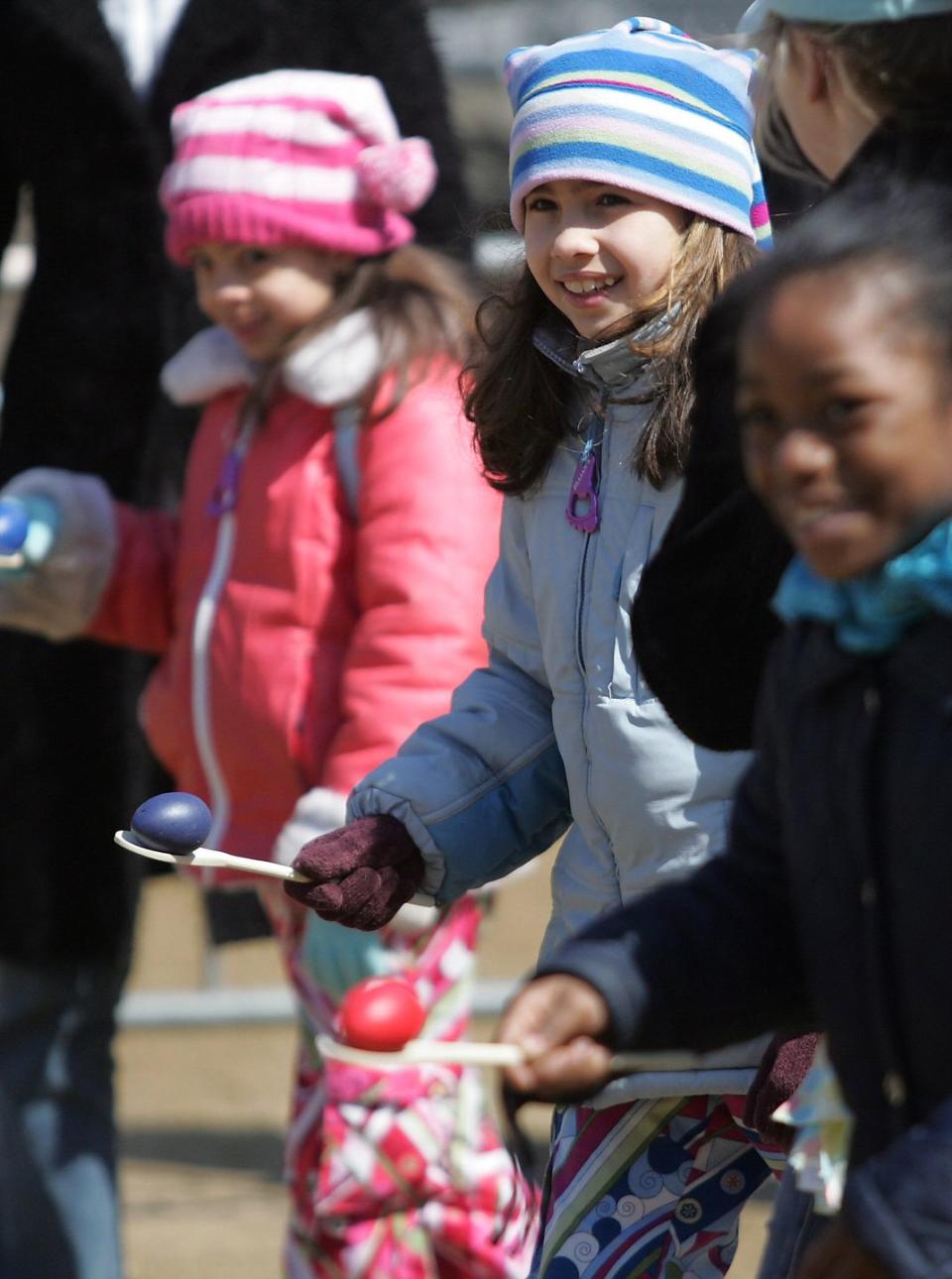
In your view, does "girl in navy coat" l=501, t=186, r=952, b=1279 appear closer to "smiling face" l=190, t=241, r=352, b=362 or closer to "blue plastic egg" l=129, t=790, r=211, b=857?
"blue plastic egg" l=129, t=790, r=211, b=857

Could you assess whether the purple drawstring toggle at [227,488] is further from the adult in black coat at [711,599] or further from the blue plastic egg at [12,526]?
the adult in black coat at [711,599]

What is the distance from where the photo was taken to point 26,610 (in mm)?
3215

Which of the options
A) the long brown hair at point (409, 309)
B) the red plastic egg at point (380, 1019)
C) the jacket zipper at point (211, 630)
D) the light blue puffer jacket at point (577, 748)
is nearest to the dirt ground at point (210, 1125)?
the jacket zipper at point (211, 630)

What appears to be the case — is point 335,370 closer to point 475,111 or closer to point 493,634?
point 493,634

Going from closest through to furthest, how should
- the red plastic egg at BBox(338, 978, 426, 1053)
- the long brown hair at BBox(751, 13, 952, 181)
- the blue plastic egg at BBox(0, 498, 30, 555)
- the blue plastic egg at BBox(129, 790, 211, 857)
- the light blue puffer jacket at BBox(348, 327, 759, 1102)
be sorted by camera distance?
the red plastic egg at BBox(338, 978, 426, 1053)
the long brown hair at BBox(751, 13, 952, 181)
the blue plastic egg at BBox(129, 790, 211, 857)
the light blue puffer jacket at BBox(348, 327, 759, 1102)
the blue plastic egg at BBox(0, 498, 30, 555)

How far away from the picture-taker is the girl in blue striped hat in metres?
2.13

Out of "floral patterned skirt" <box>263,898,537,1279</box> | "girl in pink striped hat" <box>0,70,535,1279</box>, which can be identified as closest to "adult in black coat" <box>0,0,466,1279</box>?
"girl in pink striped hat" <box>0,70,535,1279</box>

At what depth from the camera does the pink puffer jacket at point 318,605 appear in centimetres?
283

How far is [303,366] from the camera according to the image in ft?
9.72

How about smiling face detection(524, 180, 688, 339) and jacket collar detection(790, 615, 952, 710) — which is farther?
smiling face detection(524, 180, 688, 339)

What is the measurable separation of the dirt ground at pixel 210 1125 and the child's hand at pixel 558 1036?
80.5 inches

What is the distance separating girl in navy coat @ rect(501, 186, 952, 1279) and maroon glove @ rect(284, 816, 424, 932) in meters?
0.55

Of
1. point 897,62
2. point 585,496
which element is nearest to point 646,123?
point 585,496

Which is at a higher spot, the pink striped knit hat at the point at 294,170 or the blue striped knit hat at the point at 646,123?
the blue striped knit hat at the point at 646,123
